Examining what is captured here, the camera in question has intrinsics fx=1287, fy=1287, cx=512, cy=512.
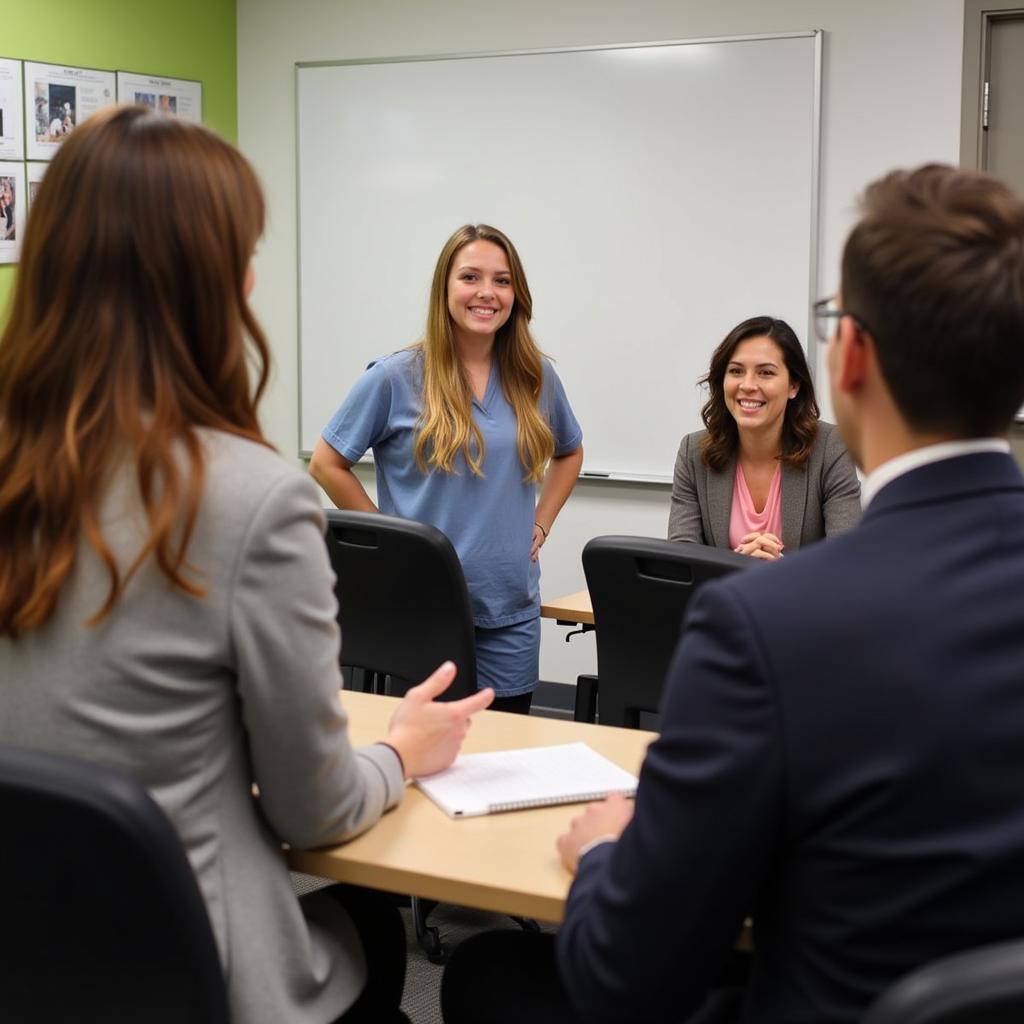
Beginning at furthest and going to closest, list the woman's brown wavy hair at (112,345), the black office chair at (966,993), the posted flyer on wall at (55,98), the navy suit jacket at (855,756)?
the posted flyer on wall at (55,98) < the woman's brown wavy hair at (112,345) < the navy suit jacket at (855,756) < the black office chair at (966,993)

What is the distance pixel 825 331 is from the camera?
109 centimetres

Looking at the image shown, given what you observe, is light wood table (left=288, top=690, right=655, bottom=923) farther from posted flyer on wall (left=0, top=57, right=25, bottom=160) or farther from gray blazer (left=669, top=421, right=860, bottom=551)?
posted flyer on wall (left=0, top=57, right=25, bottom=160)

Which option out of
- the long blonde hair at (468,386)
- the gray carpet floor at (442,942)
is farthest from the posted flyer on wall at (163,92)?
the gray carpet floor at (442,942)

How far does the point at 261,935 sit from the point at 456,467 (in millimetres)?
1654

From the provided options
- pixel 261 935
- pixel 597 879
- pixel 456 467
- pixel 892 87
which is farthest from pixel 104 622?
pixel 892 87

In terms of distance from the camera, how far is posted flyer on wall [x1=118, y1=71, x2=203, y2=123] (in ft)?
14.5

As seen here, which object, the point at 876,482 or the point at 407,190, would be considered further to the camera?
the point at 407,190

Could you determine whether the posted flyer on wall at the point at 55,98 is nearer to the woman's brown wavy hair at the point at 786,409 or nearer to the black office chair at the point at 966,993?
the woman's brown wavy hair at the point at 786,409

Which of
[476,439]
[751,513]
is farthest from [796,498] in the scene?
[476,439]

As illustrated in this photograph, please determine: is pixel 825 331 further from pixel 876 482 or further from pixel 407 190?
pixel 407 190

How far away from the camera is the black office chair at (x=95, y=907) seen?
105cm

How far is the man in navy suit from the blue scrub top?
183cm

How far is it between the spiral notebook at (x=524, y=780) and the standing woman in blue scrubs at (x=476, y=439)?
1.18 m

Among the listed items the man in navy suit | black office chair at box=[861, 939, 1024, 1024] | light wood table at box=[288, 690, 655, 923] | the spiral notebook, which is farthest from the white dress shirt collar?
the spiral notebook
